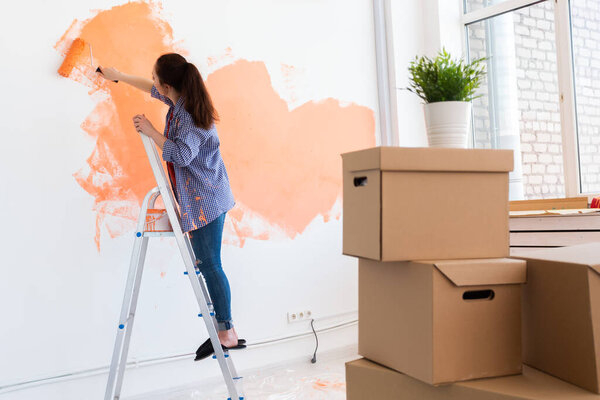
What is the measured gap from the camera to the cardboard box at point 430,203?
4.00ft

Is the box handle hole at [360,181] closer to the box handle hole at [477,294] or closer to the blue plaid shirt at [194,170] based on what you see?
the box handle hole at [477,294]

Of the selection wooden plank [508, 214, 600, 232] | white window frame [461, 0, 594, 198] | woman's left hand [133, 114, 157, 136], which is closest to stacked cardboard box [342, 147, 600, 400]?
woman's left hand [133, 114, 157, 136]

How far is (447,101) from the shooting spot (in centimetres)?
149

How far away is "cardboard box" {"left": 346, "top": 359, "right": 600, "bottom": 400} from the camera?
105 centimetres

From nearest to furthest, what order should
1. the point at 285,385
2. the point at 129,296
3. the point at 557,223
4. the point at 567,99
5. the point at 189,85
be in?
the point at 129,296, the point at 189,85, the point at 557,223, the point at 285,385, the point at 567,99

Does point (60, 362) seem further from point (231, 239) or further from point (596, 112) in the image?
point (596, 112)

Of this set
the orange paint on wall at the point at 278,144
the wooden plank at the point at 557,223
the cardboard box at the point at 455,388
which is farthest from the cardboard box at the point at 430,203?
the orange paint on wall at the point at 278,144

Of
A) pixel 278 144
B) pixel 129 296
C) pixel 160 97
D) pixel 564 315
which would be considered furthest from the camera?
pixel 278 144

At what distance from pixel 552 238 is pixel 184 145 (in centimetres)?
174

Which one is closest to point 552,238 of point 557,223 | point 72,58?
point 557,223

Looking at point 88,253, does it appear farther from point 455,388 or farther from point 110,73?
point 455,388

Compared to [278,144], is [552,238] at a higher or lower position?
lower

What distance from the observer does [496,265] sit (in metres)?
1.19

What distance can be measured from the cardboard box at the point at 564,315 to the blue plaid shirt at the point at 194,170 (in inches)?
51.4
